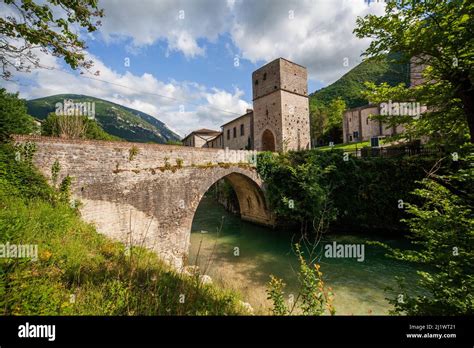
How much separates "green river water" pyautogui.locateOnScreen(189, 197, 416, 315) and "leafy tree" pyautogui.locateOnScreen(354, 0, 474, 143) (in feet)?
16.7

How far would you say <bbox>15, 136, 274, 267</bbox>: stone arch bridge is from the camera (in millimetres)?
8047

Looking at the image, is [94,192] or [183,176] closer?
[94,192]

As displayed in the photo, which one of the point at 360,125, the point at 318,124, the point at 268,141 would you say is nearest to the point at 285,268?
the point at 268,141

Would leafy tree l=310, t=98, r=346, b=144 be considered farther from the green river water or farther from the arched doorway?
the green river water

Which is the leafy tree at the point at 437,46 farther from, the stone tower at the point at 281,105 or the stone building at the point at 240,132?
the stone building at the point at 240,132

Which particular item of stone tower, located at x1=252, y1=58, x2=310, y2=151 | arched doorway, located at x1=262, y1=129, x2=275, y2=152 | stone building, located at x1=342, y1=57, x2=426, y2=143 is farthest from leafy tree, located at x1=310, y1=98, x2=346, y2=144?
arched doorway, located at x1=262, y1=129, x2=275, y2=152

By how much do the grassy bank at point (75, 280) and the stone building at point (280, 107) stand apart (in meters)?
19.0

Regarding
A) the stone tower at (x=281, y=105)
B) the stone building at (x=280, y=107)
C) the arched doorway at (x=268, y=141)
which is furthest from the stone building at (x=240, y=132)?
the stone tower at (x=281, y=105)

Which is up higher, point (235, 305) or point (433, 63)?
point (433, 63)

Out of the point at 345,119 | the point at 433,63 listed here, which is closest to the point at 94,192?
the point at 433,63

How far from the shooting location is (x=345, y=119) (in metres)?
38.7

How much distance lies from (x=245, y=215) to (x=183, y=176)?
1007 centimetres
